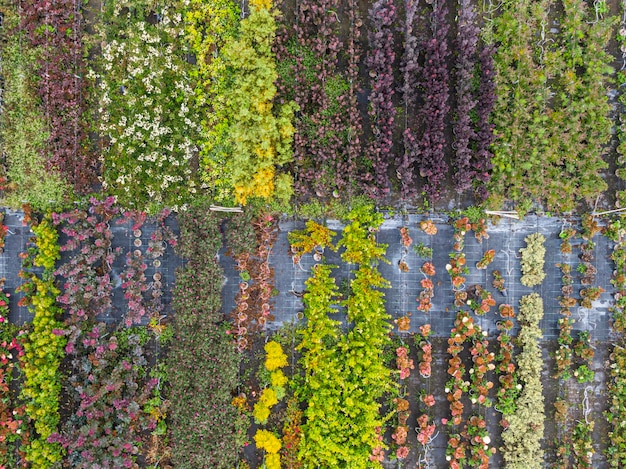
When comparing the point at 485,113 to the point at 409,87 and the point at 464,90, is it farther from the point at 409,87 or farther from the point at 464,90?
the point at 409,87

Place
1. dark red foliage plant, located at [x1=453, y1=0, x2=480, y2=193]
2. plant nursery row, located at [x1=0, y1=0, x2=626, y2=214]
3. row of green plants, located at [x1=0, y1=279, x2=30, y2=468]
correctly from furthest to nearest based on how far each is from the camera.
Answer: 1. row of green plants, located at [x1=0, y1=279, x2=30, y2=468]
2. plant nursery row, located at [x1=0, y1=0, x2=626, y2=214]
3. dark red foliage plant, located at [x1=453, y1=0, x2=480, y2=193]

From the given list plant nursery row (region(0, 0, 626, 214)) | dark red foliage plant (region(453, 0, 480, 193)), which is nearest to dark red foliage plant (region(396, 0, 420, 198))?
plant nursery row (region(0, 0, 626, 214))

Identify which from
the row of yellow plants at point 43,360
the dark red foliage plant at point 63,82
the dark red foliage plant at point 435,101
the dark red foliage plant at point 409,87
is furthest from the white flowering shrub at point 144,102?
the dark red foliage plant at point 435,101

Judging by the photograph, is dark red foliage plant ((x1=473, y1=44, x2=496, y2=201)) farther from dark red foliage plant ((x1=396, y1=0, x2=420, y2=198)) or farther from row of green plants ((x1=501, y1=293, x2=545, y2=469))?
row of green plants ((x1=501, y1=293, x2=545, y2=469))

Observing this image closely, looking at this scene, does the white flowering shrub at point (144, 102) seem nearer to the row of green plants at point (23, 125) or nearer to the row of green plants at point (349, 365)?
the row of green plants at point (23, 125)

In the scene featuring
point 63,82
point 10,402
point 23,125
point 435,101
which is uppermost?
point 63,82

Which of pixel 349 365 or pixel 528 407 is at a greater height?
pixel 349 365

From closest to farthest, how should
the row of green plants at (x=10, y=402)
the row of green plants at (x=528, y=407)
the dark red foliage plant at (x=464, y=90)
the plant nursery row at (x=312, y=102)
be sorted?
the dark red foliage plant at (x=464, y=90)
the plant nursery row at (x=312, y=102)
the row of green plants at (x=10, y=402)
the row of green plants at (x=528, y=407)

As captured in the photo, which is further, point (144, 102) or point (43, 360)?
point (144, 102)

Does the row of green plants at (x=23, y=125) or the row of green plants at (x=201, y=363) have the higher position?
the row of green plants at (x=23, y=125)

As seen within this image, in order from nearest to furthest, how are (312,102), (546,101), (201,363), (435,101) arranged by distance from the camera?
(435,101) < (201,363) < (312,102) < (546,101)

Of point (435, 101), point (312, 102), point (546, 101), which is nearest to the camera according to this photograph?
point (435, 101)

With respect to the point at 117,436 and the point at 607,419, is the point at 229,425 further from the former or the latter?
the point at 607,419

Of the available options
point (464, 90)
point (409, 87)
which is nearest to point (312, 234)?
point (409, 87)
